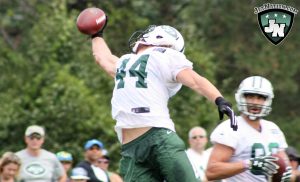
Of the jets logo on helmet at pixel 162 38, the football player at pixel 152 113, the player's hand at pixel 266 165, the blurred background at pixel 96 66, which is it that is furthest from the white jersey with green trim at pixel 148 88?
the blurred background at pixel 96 66

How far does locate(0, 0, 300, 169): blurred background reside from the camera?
17734 mm

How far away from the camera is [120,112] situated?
800 cm

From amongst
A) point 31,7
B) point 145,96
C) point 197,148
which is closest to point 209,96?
point 145,96

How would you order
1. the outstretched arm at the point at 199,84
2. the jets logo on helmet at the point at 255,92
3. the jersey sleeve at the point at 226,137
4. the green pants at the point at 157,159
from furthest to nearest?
1. the jets logo on helmet at the point at 255,92
2. the jersey sleeve at the point at 226,137
3. the green pants at the point at 157,159
4. the outstretched arm at the point at 199,84

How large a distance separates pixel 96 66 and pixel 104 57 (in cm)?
1118

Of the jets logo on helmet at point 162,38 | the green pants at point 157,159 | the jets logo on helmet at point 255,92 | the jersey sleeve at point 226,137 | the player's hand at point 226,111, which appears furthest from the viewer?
the jets logo on helmet at point 255,92

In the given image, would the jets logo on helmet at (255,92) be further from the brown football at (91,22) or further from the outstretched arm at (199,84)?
the outstretched arm at (199,84)

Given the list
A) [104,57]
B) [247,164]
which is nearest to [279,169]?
[247,164]

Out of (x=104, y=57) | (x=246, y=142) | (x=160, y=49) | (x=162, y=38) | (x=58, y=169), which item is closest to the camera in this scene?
(x=160, y=49)

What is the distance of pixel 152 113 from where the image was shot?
789 cm

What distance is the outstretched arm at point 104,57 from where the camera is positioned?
8.71m

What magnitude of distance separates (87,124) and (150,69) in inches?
389

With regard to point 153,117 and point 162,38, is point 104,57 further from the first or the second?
point 153,117

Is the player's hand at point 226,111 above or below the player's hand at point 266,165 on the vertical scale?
above
